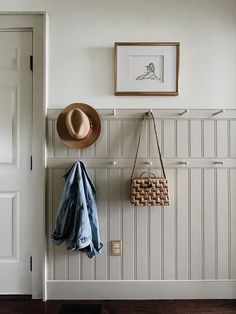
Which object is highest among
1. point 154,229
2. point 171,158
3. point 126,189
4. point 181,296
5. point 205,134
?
point 205,134

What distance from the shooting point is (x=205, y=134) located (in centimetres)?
210

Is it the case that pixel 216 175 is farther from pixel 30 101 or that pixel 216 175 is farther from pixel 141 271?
pixel 30 101

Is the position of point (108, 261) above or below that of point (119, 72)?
below

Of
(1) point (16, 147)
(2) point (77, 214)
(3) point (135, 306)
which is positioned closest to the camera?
(2) point (77, 214)

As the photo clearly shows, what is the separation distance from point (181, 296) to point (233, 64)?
1720mm

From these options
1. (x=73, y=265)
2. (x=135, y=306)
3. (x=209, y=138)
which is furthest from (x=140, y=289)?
(x=209, y=138)

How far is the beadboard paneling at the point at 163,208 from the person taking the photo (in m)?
2.09

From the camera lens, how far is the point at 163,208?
210 centimetres

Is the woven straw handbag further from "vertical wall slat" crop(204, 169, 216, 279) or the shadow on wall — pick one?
the shadow on wall

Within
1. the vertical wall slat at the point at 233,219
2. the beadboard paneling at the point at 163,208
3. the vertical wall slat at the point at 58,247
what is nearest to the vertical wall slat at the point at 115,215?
the beadboard paneling at the point at 163,208

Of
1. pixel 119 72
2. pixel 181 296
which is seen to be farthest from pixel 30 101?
pixel 181 296

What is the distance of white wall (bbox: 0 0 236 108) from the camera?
210 centimetres

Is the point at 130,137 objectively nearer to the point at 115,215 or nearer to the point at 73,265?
the point at 115,215

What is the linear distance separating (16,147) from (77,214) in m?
0.69
